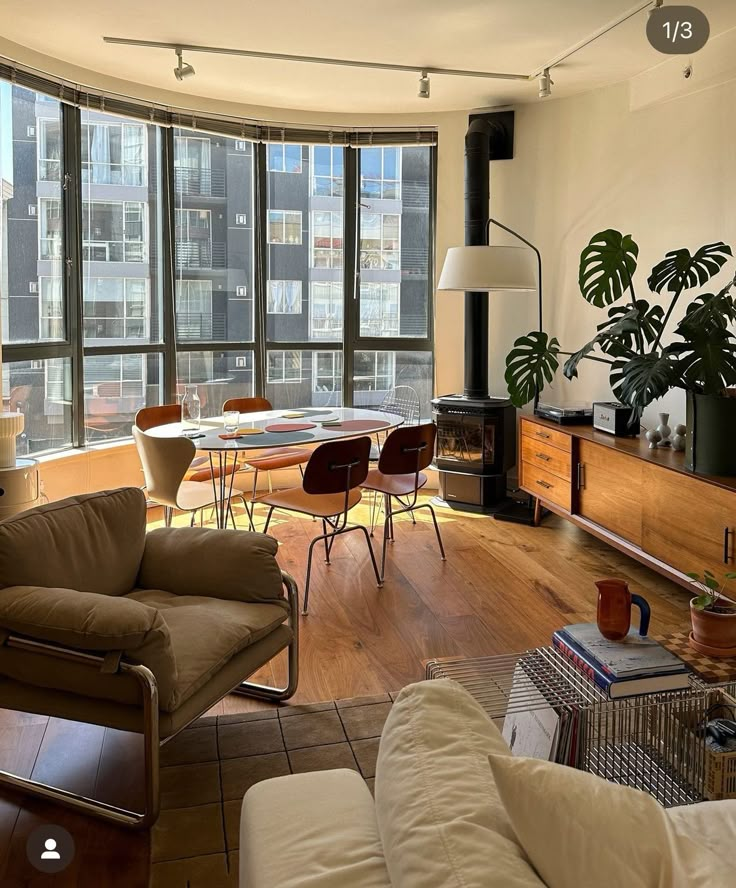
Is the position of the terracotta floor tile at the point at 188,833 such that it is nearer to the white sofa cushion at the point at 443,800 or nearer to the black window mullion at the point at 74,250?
the white sofa cushion at the point at 443,800

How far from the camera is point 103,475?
5.88m

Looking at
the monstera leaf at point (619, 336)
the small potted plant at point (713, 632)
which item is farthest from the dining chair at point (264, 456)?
the small potted plant at point (713, 632)

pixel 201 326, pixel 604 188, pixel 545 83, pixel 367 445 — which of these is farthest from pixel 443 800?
pixel 201 326

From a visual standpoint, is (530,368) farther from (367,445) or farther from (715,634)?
(715,634)

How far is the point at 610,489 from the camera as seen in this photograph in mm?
4707

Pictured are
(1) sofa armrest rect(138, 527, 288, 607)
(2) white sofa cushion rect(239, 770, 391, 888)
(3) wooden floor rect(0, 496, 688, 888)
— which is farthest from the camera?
(1) sofa armrest rect(138, 527, 288, 607)

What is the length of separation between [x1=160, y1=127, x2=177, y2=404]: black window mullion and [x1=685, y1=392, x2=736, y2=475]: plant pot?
3747mm

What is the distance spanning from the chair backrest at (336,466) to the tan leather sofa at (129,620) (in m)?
1.09

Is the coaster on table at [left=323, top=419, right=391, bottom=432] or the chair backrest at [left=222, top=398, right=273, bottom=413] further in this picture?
the chair backrest at [left=222, top=398, right=273, bottom=413]

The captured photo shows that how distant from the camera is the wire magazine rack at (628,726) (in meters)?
2.06

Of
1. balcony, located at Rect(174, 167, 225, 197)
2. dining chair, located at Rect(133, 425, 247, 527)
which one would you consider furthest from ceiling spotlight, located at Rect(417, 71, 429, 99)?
dining chair, located at Rect(133, 425, 247, 527)

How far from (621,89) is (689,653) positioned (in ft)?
13.8

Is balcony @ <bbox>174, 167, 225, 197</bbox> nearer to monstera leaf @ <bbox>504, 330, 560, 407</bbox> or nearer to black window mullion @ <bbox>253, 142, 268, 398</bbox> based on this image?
black window mullion @ <bbox>253, 142, 268, 398</bbox>

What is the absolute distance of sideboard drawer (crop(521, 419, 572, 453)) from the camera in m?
5.12
